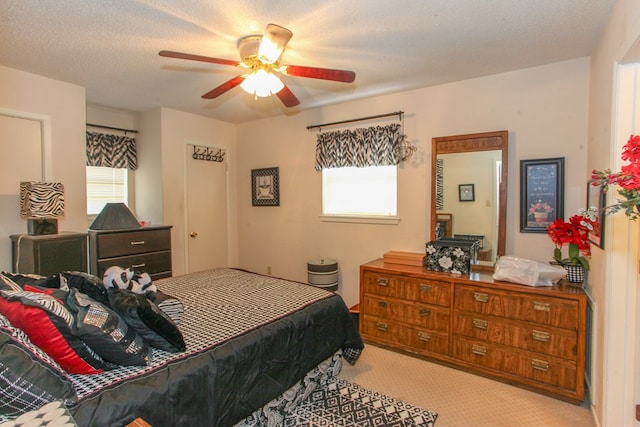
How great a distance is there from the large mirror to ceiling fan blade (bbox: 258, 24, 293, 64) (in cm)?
196

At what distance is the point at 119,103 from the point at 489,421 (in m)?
4.63

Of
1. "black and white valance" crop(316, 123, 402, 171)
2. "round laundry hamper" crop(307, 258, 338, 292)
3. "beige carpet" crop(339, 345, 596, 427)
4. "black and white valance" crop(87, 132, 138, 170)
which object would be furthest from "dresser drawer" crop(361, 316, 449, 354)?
"black and white valance" crop(87, 132, 138, 170)

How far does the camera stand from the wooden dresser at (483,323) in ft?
7.63

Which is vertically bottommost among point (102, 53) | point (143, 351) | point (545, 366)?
point (545, 366)

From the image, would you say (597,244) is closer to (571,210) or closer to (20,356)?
(571,210)

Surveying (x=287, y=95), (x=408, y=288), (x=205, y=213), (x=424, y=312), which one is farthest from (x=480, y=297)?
(x=205, y=213)

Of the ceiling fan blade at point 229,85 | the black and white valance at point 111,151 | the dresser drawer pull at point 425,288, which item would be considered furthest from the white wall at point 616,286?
the black and white valance at point 111,151

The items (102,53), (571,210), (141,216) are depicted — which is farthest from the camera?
(141,216)

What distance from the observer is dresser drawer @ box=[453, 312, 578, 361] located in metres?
2.33

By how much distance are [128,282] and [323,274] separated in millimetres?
2379

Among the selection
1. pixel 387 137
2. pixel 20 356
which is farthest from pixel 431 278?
pixel 20 356

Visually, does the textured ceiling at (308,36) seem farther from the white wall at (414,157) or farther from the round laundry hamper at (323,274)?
the round laundry hamper at (323,274)

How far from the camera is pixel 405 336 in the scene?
9.89 feet

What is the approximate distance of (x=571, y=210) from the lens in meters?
2.77
